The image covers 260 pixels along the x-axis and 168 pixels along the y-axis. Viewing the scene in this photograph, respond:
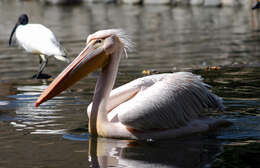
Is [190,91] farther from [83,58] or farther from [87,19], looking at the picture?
[87,19]

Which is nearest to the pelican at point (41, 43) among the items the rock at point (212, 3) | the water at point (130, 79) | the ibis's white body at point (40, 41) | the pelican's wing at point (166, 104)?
the ibis's white body at point (40, 41)

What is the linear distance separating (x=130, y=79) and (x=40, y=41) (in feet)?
6.08

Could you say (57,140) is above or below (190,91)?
below

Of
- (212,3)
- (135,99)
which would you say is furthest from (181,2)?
(135,99)

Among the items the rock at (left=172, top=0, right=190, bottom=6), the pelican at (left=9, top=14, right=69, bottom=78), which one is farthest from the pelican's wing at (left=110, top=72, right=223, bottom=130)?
the rock at (left=172, top=0, right=190, bottom=6)

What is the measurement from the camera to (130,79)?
752 centimetres

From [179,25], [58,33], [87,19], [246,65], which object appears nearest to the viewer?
[246,65]

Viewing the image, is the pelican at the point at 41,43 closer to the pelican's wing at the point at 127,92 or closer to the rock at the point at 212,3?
the pelican's wing at the point at 127,92

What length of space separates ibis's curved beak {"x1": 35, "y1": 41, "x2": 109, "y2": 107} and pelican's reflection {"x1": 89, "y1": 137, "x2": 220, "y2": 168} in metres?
0.50

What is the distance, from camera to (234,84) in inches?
268

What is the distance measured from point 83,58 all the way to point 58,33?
9.91m

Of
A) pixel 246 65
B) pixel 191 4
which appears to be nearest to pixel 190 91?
pixel 246 65

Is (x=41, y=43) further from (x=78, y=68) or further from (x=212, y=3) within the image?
(x=212, y=3)

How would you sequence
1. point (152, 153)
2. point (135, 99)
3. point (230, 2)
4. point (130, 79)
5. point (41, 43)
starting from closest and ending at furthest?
1. point (152, 153)
2. point (135, 99)
3. point (130, 79)
4. point (41, 43)
5. point (230, 2)
